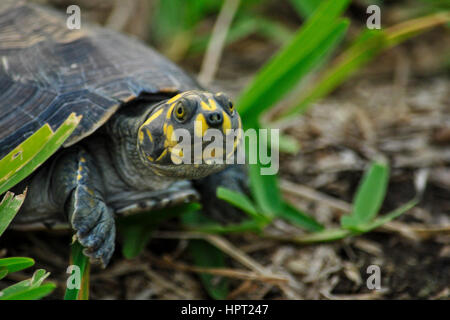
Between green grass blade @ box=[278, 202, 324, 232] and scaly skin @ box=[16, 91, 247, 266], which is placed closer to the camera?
scaly skin @ box=[16, 91, 247, 266]

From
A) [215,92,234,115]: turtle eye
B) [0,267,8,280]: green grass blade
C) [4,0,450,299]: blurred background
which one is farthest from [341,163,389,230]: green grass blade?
[0,267,8,280]: green grass blade

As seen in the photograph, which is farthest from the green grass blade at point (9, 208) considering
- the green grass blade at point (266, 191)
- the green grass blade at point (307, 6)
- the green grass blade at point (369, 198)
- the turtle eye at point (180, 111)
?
the green grass blade at point (307, 6)

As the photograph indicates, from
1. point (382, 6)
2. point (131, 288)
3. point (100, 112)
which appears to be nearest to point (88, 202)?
point (100, 112)

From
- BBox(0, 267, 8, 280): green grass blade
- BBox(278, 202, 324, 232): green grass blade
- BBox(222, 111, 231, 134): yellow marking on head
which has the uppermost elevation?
BBox(222, 111, 231, 134): yellow marking on head

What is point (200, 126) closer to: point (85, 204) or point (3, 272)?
point (85, 204)

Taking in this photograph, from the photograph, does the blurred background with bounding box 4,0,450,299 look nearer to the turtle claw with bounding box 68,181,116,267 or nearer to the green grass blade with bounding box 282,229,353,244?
the green grass blade with bounding box 282,229,353,244

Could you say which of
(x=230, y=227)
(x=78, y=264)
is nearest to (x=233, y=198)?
(x=230, y=227)

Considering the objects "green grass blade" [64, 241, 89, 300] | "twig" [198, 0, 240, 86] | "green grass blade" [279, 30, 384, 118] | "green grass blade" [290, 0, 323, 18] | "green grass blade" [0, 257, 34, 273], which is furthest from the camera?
"green grass blade" [290, 0, 323, 18]
